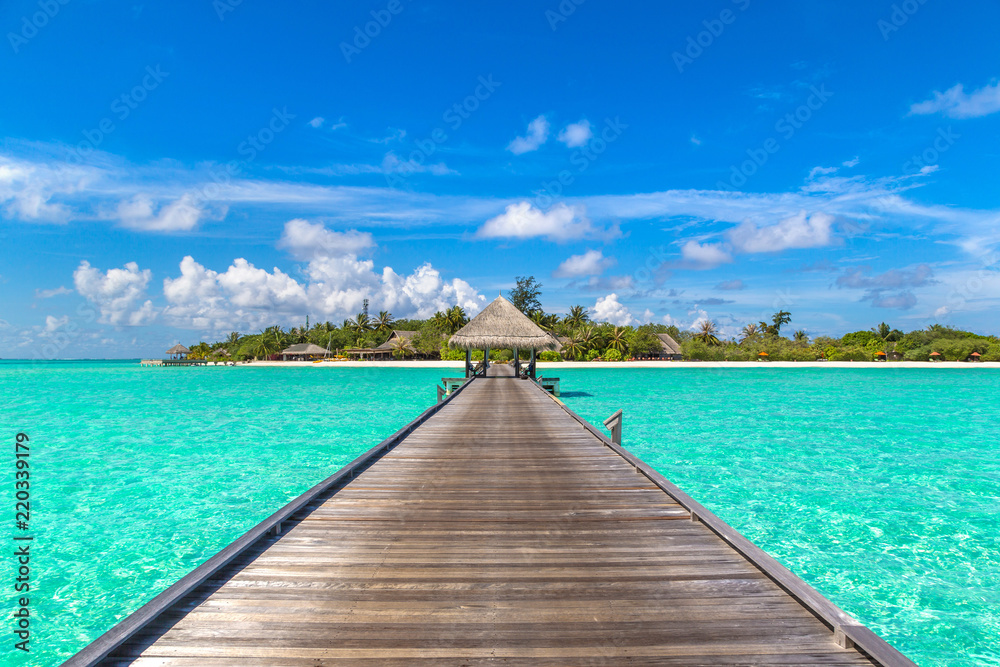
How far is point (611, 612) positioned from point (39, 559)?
718cm

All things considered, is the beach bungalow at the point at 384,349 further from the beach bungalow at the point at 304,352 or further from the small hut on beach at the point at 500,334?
the small hut on beach at the point at 500,334

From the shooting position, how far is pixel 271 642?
2230 mm

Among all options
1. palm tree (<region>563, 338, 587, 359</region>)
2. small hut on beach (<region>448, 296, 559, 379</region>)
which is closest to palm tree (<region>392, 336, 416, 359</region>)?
palm tree (<region>563, 338, 587, 359</region>)

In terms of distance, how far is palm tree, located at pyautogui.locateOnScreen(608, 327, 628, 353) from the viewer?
5253 centimetres

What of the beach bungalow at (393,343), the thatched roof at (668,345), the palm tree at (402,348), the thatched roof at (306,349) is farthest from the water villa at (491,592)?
the thatched roof at (306,349)

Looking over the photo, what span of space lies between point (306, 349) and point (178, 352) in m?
20.8

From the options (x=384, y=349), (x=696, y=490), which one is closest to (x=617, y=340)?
(x=384, y=349)

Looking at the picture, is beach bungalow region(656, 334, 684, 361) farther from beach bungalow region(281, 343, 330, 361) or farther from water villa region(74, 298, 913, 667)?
water villa region(74, 298, 913, 667)

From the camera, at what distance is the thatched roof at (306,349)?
209ft

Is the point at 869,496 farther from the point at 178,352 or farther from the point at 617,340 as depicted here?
the point at 178,352

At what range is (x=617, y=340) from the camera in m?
52.7

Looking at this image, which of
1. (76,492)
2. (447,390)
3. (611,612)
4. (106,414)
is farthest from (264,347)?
(611,612)

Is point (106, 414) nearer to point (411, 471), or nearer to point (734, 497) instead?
point (411, 471)

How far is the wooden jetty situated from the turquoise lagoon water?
254cm
